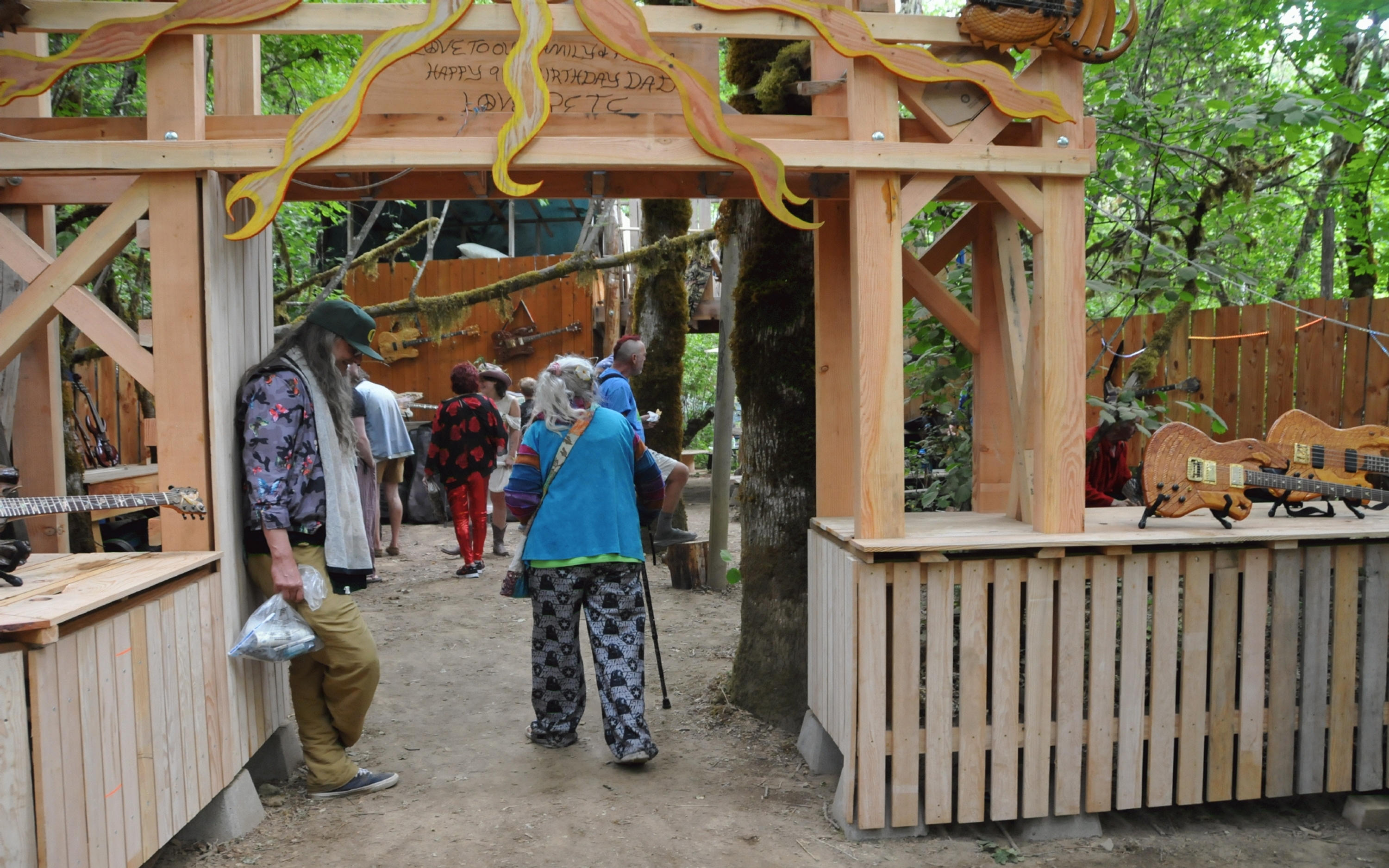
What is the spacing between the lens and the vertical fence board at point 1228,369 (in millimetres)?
8641

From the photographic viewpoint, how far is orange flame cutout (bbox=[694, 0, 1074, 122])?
12.8ft

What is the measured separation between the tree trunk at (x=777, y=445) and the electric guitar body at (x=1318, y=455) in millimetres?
2165

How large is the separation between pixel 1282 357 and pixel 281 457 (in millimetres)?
7774

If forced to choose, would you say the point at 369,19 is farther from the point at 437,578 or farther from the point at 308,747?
the point at 437,578

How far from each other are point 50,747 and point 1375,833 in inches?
189

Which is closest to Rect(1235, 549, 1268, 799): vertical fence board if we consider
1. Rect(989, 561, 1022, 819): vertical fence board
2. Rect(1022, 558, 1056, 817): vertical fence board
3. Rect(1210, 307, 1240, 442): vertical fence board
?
Rect(1022, 558, 1056, 817): vertical fence board

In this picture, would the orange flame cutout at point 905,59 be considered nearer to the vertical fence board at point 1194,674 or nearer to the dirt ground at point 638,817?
the vertical fence board at point 1194,674

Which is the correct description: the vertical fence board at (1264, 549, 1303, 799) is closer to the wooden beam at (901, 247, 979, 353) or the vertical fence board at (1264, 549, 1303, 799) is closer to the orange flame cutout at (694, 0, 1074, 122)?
the wooden beam at (901, 247, 979, 353)

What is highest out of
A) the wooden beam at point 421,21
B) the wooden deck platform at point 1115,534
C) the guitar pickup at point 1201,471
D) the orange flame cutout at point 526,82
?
the wooden beam at point 421,21

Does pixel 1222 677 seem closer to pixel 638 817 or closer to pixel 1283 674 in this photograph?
pixel 1283 674

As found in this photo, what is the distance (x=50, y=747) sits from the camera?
277 cm

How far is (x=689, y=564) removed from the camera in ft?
28.2

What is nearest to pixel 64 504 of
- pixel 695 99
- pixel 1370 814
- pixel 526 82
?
pixel 526 82

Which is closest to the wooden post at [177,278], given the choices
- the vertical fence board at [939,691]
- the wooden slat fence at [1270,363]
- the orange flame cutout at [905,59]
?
the orange flame cutout at [905,59]
